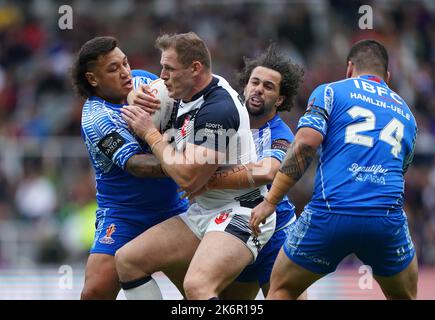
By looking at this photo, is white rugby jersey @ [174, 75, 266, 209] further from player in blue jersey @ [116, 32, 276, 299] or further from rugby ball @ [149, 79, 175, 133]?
rugby ball @ [149, 79, 175, 133]

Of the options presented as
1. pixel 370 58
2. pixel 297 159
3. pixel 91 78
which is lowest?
pixel 297 159

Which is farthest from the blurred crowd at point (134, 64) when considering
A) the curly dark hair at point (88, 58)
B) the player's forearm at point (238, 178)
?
the player's forearm at point (238, 178)

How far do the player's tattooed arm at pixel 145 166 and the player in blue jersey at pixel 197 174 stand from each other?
18 centimetres

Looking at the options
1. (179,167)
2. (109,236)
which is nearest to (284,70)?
(179,167)

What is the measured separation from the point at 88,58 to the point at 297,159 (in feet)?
6.45

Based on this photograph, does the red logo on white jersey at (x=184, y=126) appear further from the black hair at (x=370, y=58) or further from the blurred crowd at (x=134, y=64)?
the blurred crowd at (x=134, y=64)

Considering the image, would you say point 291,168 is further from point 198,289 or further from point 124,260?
point 124,260

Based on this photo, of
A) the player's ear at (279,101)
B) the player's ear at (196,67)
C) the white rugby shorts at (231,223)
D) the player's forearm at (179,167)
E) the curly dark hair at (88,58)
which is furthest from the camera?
the player's ear at (279,101)

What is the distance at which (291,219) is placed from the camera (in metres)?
7.57

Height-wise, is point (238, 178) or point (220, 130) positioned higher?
point (220, 130)

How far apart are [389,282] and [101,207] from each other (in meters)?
2.37

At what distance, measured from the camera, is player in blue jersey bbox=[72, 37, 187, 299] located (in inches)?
282

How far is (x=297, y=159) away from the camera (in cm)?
638

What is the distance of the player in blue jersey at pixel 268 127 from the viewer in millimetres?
7309
